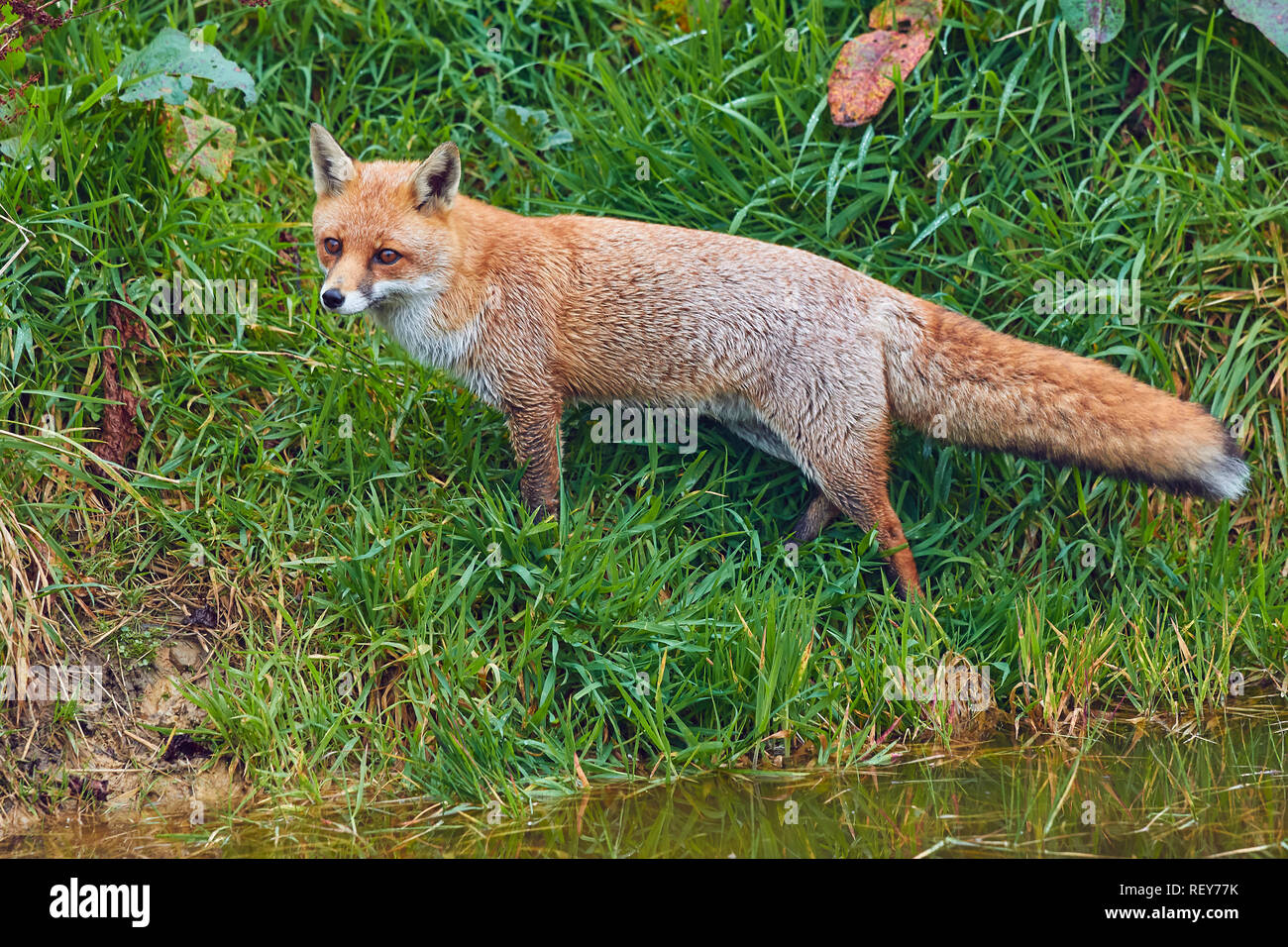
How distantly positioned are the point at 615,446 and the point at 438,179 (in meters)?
1.44

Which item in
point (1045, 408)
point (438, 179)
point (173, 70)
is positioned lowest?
point (1045, 408)

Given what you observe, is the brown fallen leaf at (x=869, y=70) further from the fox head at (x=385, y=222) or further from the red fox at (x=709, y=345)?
the fox head at (x=385, y=222)

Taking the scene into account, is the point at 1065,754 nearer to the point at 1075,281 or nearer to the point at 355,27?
the point at 1075,281

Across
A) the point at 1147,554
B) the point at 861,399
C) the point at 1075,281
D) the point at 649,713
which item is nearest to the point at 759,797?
the point at 649,713

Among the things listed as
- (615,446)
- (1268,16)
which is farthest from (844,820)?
(1268,16)

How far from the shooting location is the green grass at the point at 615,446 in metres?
4.46

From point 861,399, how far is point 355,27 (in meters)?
3.78

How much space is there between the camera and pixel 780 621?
4.70m

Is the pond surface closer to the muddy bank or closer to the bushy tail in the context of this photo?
the muddy bank

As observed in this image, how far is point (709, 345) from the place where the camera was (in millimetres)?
5164

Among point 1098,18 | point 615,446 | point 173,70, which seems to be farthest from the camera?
point 1098,18

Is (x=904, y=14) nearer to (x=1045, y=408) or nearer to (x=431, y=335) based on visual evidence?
(x=1045, y=408)

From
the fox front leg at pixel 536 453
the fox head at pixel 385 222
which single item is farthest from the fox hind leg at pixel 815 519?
the fox head at pixel 385 222

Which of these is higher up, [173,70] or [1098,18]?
[1098,18]
